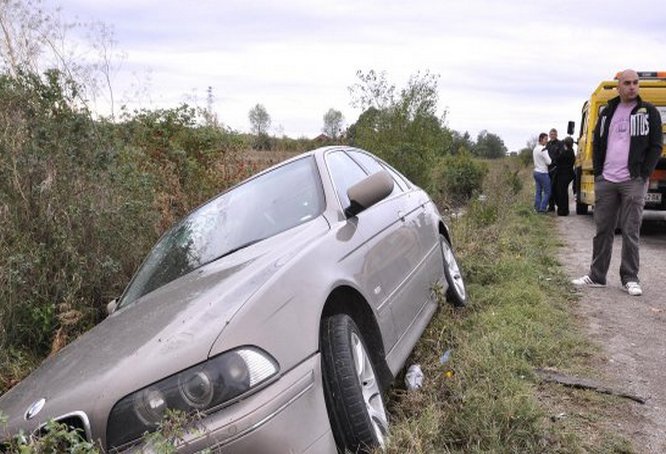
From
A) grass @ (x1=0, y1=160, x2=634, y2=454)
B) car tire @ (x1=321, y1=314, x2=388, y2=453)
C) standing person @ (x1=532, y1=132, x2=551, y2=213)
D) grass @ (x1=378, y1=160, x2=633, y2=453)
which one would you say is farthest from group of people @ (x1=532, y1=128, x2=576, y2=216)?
car tire @ (x1=321, y1=314, x2=388, y2=453)

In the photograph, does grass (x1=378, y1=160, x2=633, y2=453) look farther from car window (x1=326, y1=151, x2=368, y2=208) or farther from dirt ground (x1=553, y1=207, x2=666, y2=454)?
car window (x1=326, y1=151, x2=368, y2=208)

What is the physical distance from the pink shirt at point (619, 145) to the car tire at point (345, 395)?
4.04m

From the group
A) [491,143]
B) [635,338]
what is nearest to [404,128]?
[635,338]

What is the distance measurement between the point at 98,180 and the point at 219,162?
2.72 meters

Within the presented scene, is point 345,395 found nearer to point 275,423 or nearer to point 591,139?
point 275,423

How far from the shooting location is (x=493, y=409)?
2912mm

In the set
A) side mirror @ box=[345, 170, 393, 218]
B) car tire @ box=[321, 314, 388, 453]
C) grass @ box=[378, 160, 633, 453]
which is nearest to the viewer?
car tire @ box=[321, 314, 388, 453]

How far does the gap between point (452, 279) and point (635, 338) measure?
1.43m

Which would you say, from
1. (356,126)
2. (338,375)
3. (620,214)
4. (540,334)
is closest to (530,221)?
(356,126)

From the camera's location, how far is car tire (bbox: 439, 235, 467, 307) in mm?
4996

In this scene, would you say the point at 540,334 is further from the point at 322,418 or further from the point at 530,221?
the point at 530,221

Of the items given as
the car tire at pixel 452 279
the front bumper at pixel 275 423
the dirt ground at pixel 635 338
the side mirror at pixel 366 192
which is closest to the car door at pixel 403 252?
the side mirror at pixel 366 192

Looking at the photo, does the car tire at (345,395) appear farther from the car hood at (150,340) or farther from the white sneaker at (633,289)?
the white sneaker at (633,289)

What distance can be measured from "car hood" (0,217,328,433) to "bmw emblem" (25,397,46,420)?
0.07 feet
